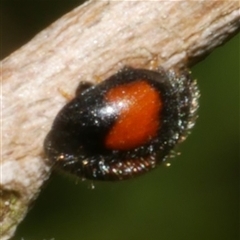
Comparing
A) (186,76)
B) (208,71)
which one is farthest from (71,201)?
(186,76)

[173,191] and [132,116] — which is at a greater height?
[132,116]

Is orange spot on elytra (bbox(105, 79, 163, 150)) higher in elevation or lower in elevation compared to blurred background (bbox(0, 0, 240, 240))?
higher

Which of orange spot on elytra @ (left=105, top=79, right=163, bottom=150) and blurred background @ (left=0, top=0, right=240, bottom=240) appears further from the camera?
blurred background @ (left=0, top=0, right=240, bottom=240)

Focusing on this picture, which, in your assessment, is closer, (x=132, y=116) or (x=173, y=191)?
(x=132, y=116)

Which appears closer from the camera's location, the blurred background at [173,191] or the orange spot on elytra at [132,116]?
the orange spot on elytra at [132,116]

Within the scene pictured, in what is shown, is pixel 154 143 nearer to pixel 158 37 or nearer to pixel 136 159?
pixel 136 159
